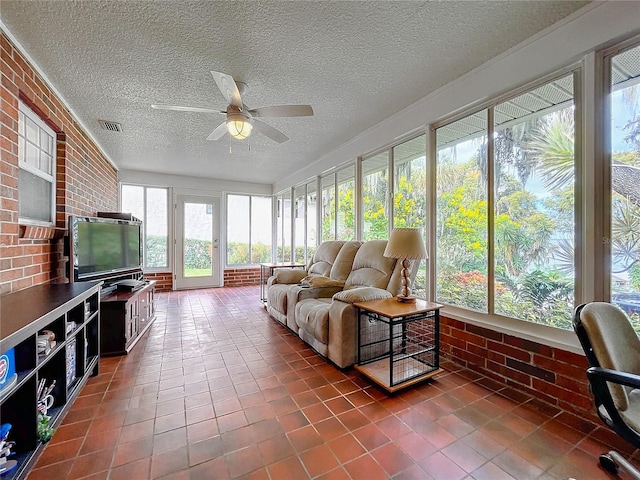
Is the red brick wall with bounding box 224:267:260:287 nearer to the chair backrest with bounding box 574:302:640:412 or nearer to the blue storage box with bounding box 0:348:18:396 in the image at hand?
the blue storage box with bounding box 0:348:18:396

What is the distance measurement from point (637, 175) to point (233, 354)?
320 cm

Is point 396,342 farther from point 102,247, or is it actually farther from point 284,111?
point 102,247

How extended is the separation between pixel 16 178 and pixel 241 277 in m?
4.82

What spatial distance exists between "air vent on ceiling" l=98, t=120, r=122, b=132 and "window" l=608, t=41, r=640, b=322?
449cm

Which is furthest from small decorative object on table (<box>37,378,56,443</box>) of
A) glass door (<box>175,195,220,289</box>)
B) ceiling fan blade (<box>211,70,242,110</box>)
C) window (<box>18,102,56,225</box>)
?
glass door (<box>175,195,220,289</box>)

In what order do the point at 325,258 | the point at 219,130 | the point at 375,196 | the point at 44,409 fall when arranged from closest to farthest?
the point at 44,409
the point at 219,130
the point at 375,196
the point at 325,258

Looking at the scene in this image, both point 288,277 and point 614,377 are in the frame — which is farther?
point 288,277

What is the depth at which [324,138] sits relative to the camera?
3777 millimetres

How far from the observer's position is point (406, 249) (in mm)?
2256

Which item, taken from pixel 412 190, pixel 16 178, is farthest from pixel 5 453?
pixel 412 190

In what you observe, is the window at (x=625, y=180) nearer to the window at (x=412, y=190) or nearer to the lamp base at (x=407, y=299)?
the lamp base at (x=407, y=299)

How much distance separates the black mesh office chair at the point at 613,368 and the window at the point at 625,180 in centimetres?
41

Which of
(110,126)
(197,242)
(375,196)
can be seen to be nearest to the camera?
(110,126)

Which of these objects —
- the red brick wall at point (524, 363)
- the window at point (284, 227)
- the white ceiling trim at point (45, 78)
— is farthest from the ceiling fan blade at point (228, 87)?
the window at point (284, 227)
